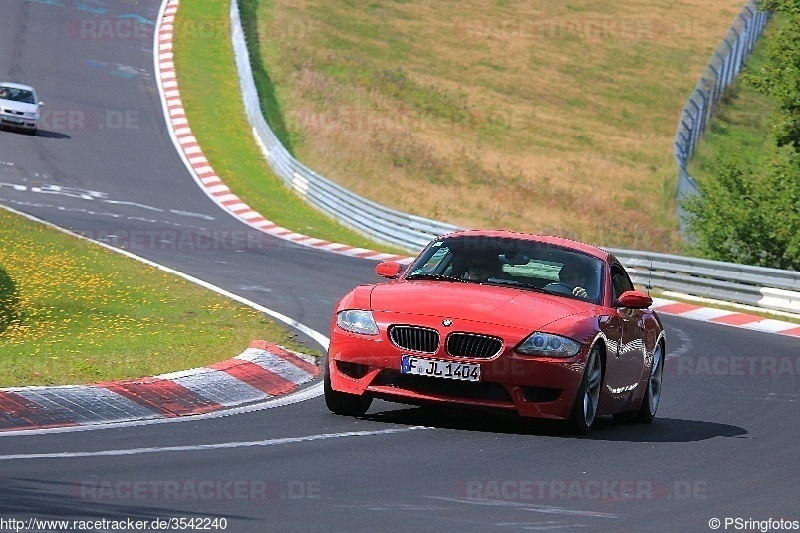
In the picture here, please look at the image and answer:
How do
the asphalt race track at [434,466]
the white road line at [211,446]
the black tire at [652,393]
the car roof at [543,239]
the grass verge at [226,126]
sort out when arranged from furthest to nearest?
the grass verge at [226,126]
the black tire at [652,393]
the car roof at [543,239]
the white road line at [211,446]
the asphalt race track at [434,466]

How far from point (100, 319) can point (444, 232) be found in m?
16.3

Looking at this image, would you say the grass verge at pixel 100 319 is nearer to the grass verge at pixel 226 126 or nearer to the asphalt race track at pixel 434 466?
the asphalt race track at pixel 434 466

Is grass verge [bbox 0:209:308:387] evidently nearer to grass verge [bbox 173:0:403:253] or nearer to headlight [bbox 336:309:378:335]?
headlight [bbox 336:309:378:335]

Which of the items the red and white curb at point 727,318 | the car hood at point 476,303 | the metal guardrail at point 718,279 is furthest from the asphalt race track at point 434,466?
the metal guardrail at point 718,279

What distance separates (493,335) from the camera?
32.2ft

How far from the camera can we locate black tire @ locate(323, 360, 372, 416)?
1041cm

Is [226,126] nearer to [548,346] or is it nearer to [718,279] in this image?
[718,279]

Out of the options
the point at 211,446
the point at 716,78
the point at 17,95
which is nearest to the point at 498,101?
the point at 716,78

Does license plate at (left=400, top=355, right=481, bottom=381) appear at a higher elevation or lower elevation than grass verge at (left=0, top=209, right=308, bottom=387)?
higher

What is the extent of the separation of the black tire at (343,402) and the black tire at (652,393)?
2.55 m

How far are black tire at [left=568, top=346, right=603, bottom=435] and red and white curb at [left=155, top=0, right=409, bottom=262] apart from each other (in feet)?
59.0

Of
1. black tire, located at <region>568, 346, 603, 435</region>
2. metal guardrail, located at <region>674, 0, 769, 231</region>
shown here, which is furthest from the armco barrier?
black tire, located at <region>568, 346, 603, 435</region>

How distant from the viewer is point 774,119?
2881cm

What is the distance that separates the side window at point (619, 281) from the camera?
38.2 ft
